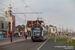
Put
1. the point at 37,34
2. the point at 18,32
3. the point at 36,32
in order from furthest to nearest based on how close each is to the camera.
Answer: the point at 18,32
the point at 36,32
the point at 37,34

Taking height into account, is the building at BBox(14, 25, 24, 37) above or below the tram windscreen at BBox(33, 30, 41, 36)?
below

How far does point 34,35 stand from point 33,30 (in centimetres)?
109

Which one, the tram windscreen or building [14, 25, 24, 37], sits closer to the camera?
the tram windscreen

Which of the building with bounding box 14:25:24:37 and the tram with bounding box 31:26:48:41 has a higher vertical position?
the tram with bounding box 31:26:48:41

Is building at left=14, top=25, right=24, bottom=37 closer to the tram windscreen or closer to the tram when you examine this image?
the tram

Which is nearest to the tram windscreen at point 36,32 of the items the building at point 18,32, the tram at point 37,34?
the tram at point 37,34

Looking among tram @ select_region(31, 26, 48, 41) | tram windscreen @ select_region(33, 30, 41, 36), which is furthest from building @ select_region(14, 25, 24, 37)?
tram windscreen @ select_region(33, 30, 41, 36)

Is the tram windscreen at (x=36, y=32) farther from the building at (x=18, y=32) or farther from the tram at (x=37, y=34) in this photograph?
the building at (x=18, y=32)

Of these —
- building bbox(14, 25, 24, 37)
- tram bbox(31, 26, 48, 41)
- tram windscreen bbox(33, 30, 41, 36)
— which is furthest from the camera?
building bbox(14, 25, 24, 37)

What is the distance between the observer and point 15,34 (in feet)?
342

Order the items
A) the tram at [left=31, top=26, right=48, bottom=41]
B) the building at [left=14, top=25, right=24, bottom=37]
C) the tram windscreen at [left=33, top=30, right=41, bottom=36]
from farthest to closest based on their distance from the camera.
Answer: the building at [left=14, top=25, right=24, bottom=37]
the tram windscreen at [left=33, top=30, right=41, bottom=36]
the tram at [left=31, top=26, right=48, bottom=41]

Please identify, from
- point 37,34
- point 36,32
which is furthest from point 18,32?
point 37,34

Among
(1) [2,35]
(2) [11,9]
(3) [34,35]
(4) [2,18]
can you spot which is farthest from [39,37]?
(4) [2,18]

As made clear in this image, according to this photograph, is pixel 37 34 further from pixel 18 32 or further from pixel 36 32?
pixel 18 32
